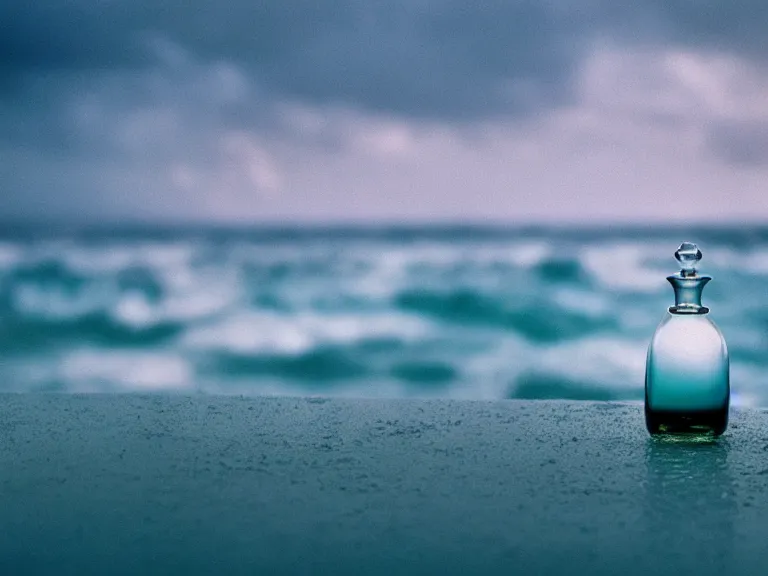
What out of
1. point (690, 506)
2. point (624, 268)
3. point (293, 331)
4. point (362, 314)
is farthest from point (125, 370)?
point (690, 506)

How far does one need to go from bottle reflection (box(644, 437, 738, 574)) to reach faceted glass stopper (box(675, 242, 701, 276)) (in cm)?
19

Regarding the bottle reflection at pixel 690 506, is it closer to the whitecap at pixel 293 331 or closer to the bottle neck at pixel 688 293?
the bottle neck at pixel 688 293

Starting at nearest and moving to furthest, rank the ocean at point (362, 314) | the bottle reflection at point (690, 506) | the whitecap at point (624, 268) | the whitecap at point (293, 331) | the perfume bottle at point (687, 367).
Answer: the bottle reflection at point (690, 506) → the perfume bottle at point (687, 367) → the ocean at point (362, 314) → the whitecap at point (293, 331) → the whitecap at point (624, 268)

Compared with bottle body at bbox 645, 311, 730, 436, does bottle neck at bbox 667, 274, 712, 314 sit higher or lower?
higher

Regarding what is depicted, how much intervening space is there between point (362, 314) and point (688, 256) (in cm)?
714

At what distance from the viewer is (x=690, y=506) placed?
772 millimetres

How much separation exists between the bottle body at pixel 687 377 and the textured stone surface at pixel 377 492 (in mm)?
30

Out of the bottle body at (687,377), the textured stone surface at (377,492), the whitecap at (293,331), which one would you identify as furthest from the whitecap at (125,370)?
the bottle body at (687,377)

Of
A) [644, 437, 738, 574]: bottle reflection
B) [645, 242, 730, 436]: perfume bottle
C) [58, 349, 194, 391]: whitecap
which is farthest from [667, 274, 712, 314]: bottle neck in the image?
[58, 349, 194, 391]: whitecap

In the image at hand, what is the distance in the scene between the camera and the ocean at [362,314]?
259 inches

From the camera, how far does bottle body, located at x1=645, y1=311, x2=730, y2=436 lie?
3.18ft

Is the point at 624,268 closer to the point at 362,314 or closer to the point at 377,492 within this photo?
the point at 362,314

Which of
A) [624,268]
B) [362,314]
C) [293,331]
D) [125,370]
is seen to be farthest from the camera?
[624,268]

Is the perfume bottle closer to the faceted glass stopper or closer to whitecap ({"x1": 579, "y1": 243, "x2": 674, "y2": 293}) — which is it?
the faceted glass stopper
